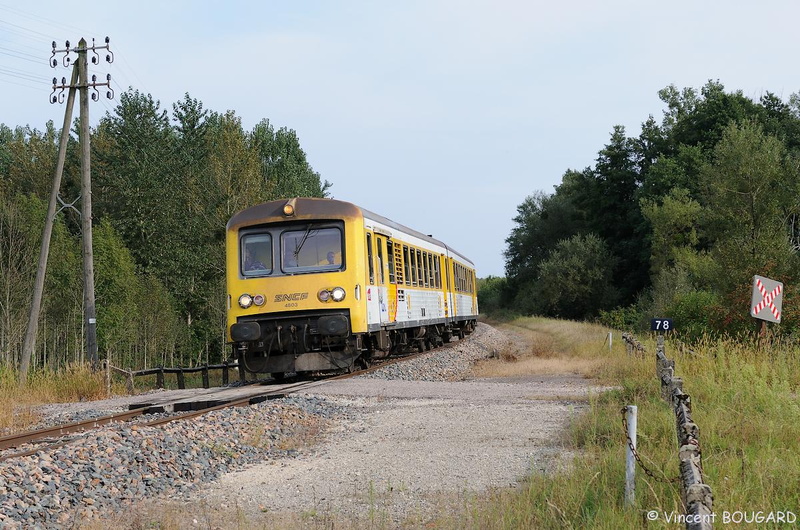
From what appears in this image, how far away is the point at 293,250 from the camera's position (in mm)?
15492

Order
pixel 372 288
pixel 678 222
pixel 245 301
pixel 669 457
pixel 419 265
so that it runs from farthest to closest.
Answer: pixel 678 222 → pixel 419 265 → pixel 372 288 → pixel 245 301 → pixel 669 457

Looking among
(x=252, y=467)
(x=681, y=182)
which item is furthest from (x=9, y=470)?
(x=681, y=182)

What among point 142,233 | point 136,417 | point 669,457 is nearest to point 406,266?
point 136,417

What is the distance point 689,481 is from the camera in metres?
4.38

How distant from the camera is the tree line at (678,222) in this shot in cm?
2838

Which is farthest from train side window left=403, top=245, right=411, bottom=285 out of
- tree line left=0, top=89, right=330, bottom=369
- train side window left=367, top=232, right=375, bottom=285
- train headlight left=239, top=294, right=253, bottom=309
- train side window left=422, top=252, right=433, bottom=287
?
tree line left=0, top=89, right=330, bottom=369

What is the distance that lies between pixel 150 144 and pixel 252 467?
129 ft

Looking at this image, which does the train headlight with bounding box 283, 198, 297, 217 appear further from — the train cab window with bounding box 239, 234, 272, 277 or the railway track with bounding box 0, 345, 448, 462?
the railway track with bounding box 0, 345, 448, 462

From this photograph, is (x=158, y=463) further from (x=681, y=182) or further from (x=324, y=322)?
(x=681, y=182)

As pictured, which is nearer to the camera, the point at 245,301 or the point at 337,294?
the point at 337,294

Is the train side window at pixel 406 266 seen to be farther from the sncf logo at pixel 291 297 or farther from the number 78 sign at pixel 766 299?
the number 78 sign at pixel 766 299

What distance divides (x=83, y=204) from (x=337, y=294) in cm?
786

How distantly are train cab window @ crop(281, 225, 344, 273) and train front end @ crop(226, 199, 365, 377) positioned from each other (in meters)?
0.02

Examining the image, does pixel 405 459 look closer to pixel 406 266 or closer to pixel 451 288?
pixel 406 266
